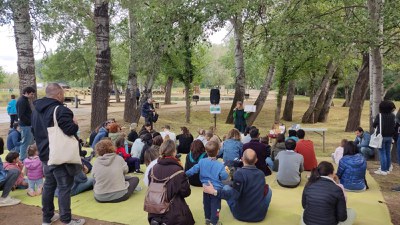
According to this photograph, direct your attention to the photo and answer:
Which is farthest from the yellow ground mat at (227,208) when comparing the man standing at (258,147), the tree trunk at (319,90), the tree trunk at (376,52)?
the tree trunk at (319,90)

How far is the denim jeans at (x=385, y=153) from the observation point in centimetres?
692

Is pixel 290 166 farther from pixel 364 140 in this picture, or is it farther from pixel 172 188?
pixel 364 140

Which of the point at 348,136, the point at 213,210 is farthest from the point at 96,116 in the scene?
the point at 348,136

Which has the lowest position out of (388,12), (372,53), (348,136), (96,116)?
(348,136)

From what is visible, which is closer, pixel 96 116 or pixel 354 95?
pixel 96 116

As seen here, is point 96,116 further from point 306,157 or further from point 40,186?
point 306,157

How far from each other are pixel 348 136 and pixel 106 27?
404 inches

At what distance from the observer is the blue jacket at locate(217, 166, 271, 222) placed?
4.16 meters

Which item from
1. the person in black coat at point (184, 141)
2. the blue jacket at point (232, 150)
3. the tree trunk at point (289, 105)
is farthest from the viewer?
the tree trunk at point (289, 105)

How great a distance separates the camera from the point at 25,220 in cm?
465

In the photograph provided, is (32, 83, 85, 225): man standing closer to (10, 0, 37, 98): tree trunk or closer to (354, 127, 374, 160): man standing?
(10, 0, 37, 98): tree trunk

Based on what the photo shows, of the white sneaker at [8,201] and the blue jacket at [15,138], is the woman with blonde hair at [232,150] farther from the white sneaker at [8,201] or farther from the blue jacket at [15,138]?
the blue jacket at [15,138]

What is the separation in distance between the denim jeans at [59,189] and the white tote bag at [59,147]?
0.53 feet

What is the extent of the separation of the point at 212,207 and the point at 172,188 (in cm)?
81
